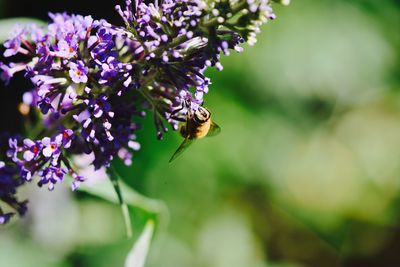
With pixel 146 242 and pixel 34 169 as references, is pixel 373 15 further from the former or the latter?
pixel 34 169

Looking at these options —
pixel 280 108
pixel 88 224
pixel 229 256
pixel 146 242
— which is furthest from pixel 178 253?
pixel 146 242

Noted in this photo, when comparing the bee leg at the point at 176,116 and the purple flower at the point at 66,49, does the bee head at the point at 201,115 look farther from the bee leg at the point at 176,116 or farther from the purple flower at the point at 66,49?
the purple flower at the point at 66,49

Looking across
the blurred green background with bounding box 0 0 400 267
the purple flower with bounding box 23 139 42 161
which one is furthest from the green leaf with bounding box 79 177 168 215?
the blurred green background with bounding box 0 0 400 267

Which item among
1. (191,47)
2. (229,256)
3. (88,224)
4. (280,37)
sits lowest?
(229,256)

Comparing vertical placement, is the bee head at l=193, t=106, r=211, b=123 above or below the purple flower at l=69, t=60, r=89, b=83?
below

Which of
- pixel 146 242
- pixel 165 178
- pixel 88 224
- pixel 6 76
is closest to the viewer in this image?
pixel 6 76

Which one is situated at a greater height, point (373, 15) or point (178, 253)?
point (373, 15)

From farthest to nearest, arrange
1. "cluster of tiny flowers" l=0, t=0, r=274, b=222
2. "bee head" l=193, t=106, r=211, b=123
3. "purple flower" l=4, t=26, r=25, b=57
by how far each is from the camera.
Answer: "bee head" l=193, t=106, r=211, b=123
"purple flower" l=4, t=26, r=25, b=57
"cluster of tiny flowers" l=0, t=0, r=274, b=222

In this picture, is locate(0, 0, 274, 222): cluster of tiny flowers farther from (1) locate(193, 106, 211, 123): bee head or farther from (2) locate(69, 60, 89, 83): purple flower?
(1) locate(193, 106, 211, 123): bee head
